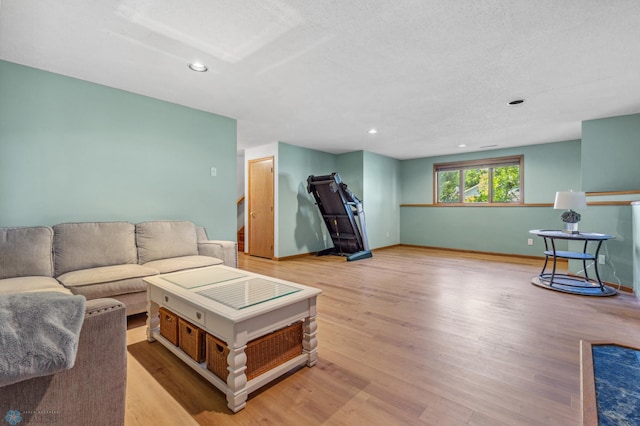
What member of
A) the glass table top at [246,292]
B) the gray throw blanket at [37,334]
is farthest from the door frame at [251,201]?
the gray throw blanket at [37,334]

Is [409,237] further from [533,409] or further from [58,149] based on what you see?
[58,149]

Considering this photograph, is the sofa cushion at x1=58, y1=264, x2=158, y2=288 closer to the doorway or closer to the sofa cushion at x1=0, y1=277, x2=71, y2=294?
the sofa cushion at x1=0, y1=277, x2=71, y2=294

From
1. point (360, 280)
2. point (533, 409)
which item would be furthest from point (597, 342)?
point (360, 280)

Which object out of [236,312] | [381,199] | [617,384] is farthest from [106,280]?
[381,199]

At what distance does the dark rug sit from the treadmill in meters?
3.63

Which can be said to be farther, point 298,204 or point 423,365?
point 298,204

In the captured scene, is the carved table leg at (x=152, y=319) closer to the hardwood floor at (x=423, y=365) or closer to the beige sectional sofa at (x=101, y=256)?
the hardwood floor at (x=423, y=365)

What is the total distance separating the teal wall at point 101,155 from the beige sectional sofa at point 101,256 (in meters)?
0.26

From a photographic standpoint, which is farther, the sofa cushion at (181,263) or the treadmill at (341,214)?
the treadmill at (341,214)

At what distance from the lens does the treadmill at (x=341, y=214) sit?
5.17m

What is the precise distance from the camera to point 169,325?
2.02m

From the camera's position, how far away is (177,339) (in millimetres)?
1944

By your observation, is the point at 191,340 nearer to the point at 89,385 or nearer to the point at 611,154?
the point at 89,385

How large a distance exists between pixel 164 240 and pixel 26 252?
1057 millimetres
